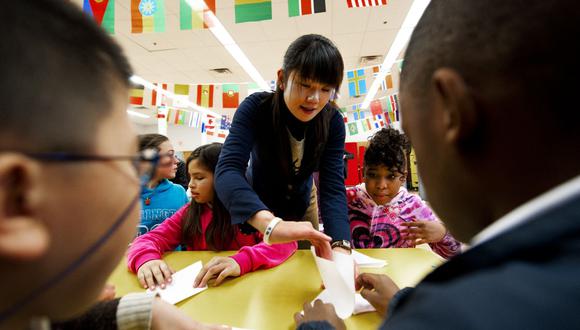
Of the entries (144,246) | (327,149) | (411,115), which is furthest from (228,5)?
(411,115)

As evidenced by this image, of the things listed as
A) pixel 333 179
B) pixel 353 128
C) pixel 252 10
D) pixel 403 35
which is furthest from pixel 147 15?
pixel 353 128

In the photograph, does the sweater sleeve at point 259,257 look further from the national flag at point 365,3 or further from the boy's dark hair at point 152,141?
the national flag at point 365,3

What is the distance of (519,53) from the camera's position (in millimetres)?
242

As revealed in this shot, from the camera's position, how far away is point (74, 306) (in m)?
0.29

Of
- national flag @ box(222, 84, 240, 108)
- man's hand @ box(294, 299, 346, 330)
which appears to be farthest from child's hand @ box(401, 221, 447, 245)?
national flag @ box(222, 84, 240, 108)

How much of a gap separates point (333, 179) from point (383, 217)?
482 millimetres

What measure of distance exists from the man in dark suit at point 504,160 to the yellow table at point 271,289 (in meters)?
0.41

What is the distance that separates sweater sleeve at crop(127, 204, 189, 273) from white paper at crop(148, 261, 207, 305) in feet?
0.44

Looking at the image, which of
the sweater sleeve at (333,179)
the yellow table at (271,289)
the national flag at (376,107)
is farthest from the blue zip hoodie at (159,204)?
the national flag at (376,107)

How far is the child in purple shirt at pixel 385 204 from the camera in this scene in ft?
4.48

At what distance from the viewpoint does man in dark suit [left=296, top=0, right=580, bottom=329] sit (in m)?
0.19

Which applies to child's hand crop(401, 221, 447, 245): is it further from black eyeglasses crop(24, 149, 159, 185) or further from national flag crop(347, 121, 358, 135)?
national flag crop(347, 121, 358, 135)

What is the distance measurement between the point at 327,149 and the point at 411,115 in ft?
2.33

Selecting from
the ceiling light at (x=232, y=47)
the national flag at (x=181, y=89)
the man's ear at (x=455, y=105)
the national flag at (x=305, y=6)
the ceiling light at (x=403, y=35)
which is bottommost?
the man's ear at (x=455, y=105)
